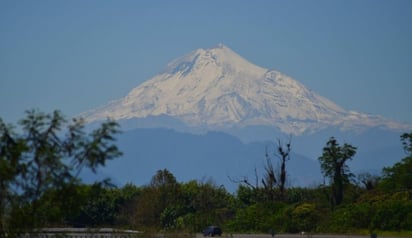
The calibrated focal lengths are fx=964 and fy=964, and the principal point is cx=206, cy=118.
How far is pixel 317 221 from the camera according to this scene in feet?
260

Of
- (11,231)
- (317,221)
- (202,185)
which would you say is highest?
(202,185)

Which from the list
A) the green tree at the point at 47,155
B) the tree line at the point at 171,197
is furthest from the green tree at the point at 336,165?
the green tree at the point at 47,155

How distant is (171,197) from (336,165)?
1715 cm

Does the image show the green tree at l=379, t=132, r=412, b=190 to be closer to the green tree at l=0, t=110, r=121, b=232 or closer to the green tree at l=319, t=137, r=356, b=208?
the green tree at l=319, t=137, r=356, b=208

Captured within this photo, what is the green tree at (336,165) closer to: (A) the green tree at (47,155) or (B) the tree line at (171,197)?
(B) the tree line at (171,197)

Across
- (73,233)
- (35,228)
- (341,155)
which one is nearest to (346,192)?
(341,155)

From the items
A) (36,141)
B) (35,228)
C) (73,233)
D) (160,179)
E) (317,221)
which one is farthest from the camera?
(160,179)

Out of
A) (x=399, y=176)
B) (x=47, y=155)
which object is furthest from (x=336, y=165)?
(x=47, y=155)

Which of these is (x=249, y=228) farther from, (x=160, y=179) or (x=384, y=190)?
(x=160, y=179)

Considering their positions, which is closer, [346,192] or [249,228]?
[249,228]

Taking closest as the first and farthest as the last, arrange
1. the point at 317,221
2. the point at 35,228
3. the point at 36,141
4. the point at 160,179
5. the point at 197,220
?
the point at 36,141
the point at 35,228
the point at 317,221
the point at 197,220
the point at 160,179

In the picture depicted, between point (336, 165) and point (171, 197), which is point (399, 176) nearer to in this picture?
point (336, 165)

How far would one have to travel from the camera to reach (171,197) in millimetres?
96750

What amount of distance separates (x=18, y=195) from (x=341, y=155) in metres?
67.4
